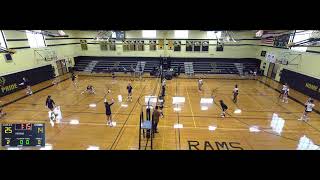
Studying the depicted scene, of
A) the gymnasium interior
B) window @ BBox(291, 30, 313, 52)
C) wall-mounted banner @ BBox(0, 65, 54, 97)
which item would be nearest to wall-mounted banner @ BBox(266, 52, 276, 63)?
the gymnasium interior

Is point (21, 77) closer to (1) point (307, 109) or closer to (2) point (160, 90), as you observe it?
(2) point (160, 90)

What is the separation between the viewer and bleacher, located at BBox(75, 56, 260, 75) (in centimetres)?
2777

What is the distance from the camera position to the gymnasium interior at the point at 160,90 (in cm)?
975

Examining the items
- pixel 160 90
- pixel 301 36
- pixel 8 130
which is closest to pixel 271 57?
pixel 301 36

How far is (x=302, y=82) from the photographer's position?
18016 millimetres

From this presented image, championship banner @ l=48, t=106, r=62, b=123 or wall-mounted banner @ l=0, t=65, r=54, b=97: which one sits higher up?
wall-mounted banner @ l=0, t=65, r=54, b=97

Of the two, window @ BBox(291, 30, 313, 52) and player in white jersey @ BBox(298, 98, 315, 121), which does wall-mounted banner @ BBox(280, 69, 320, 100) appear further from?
player in white jersey @ BBox(298, 98, 315, 121)

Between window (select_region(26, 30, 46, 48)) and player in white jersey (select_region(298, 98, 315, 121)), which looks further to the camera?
window (select_region(26, 30, 46, 48))

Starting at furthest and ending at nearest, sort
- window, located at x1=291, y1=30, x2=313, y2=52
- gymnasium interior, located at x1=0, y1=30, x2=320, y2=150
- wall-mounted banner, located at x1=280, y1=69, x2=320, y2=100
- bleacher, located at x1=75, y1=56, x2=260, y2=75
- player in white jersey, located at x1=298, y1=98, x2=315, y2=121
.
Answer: bleacher, located at x1=75, y1=56, x2=260, y2=75 → window, located at x1=291, y1=30, x2=313, y2=52 → wall-mounted banner, located at x1=280, y1=69, x2=320, y2=100 → player in white jersey, located at x1=298, y1=98, x2=315, y2=121 → gymnasium interior, located at x1=0, y1=30, x2=320, y2=150
